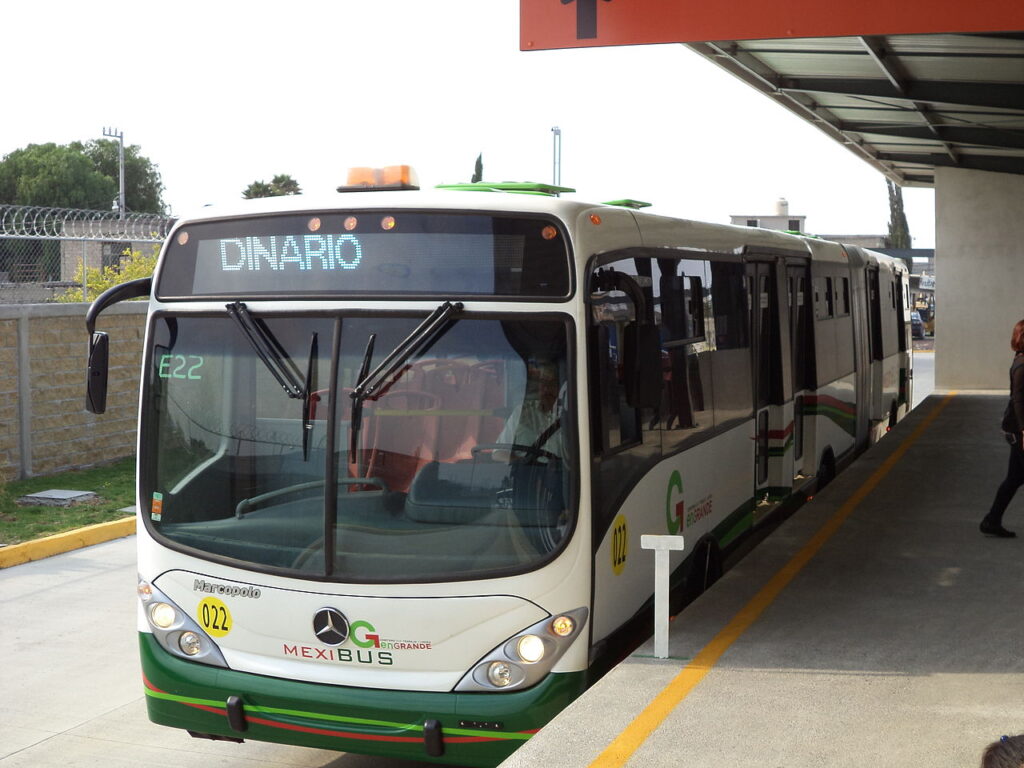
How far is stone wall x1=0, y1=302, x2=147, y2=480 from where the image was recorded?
1469 cm

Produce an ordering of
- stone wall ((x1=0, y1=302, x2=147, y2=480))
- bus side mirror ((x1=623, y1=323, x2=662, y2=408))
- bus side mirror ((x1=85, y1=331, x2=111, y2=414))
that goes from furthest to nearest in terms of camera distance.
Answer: stone wall ((x1=0, y1=302, x2=147, y2=480)), bus side mirror ((x1=85, y1=331, x2=111, y2=414)), bus side mirror ((x1=623, y1=323, x2=662, y2=408))

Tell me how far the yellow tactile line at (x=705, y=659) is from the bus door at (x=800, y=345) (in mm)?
744

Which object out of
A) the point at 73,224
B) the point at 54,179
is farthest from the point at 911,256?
the point at 54,179

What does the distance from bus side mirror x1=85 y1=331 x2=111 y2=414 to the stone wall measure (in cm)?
888

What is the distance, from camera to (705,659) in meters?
6.48

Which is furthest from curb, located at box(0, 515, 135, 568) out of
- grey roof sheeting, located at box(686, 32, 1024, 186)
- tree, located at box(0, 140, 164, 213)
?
tree, located at box(0, 140, 164, 213)

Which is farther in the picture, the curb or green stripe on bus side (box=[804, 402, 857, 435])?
green stripe on bus side (box=[804, 402, 857, 435])

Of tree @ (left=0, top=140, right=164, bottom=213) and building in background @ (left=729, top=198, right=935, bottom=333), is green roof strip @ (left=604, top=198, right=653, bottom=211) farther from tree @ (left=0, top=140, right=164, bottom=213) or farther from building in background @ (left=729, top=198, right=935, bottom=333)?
tree @ (left=0, top=140, right=164, bottom=213)

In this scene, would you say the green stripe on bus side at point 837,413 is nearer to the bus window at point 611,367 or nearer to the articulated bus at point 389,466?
the articulated bus at point 389,466

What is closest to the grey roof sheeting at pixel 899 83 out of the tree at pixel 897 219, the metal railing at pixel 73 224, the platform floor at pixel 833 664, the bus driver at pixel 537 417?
the platform floor at pixel 833 664

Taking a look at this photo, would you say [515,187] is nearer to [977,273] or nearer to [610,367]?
[610,367]

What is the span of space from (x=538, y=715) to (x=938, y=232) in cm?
2438

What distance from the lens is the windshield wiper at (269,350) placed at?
5.68 metres

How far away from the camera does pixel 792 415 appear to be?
10.7 meters
